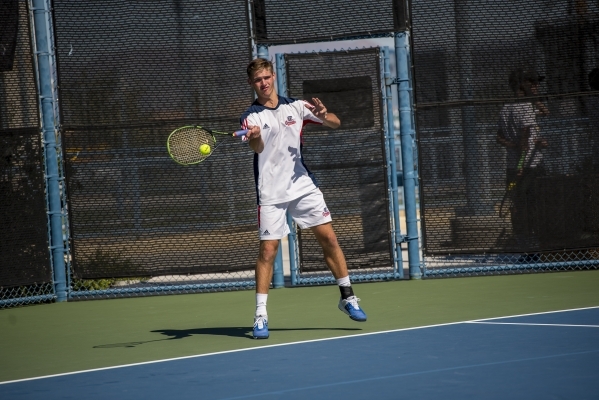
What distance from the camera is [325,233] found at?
267 inches

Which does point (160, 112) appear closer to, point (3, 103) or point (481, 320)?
point (3, 103)

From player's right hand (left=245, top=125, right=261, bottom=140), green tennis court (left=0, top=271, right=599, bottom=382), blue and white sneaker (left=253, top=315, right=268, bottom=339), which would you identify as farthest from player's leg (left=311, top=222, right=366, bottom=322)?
player's right hand (left=245, top=125, right=261, bottom=140)

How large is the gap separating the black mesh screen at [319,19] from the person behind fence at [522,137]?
1.24m

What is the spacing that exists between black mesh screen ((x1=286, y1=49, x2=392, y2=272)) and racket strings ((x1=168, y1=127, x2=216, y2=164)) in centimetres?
228

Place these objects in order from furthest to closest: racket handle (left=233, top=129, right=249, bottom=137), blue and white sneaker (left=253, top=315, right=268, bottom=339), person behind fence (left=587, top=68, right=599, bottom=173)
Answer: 1. person behind fence (left=587, top=68, right=599, bottom=173)
2. blue and white sneaker (left=253, top=315, right=268, bottom=339)
3. racket handle (left=233, top=129, right=249, bottom=137)

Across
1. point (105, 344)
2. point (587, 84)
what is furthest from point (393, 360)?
point (587, 84)

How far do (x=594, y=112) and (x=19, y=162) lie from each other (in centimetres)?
530

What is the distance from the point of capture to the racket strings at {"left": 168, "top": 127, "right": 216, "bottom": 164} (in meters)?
6.76

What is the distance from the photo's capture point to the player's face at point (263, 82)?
6.50 meters

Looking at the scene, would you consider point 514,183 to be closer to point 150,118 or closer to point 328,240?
point 328,240

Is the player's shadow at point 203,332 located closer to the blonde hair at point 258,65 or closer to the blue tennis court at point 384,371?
the blue tennis court at point 384,371

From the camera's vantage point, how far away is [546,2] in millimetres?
9000

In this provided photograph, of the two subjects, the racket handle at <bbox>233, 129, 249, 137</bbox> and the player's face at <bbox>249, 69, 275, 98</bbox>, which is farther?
the player's face at <bbox>249, 69, 275, 98</bbox>

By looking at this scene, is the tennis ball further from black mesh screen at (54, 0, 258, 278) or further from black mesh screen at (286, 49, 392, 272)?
black mesh screen at (286, 49, 392, 272)
